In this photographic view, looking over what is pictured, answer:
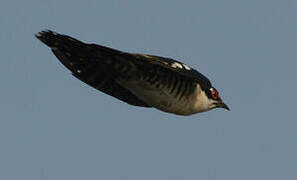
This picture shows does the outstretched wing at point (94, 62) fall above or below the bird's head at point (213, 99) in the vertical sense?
above

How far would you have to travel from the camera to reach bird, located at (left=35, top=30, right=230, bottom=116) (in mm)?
15961

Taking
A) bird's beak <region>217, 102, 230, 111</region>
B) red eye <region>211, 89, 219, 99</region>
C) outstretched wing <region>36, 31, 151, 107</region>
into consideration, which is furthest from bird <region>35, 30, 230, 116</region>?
bird's beak <region>217, 102, 230, 111</region>

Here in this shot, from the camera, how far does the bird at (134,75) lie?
52.4 feet

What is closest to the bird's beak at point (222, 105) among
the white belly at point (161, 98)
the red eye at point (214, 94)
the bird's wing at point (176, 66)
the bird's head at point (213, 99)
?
the bird's head at point (213, 99)

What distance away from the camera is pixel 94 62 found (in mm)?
16438

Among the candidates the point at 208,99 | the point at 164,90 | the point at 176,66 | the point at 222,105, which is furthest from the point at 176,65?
the point at 222,105

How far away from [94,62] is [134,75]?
2.41 ft

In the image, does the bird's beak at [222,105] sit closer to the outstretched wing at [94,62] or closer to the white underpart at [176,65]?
the outstretched wing at [94,62]

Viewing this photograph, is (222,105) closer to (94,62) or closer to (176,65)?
(176,65)

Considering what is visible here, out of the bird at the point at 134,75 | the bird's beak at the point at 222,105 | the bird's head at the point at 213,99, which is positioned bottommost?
the bird's beak at the point at 222,105

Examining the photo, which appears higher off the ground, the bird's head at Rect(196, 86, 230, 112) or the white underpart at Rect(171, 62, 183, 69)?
the white underpart at Rect(171, 62, 183, 69)

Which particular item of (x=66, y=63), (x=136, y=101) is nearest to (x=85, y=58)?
(x=66, y=63)

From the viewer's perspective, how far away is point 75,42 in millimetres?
15750

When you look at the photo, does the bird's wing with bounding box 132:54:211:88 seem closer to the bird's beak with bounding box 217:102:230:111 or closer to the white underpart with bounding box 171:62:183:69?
the white underpart with bounding box 171:62:183:69
